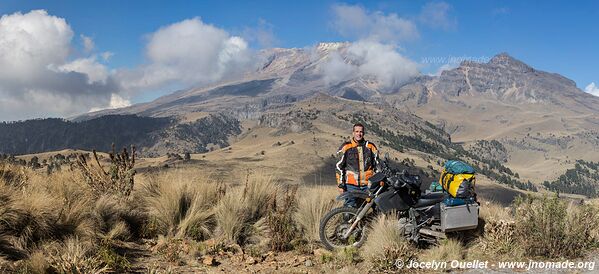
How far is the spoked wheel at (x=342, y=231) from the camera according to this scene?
7527 millimetres

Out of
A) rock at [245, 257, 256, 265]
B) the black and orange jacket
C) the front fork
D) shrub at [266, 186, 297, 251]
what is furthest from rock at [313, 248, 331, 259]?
the black and orange jacket

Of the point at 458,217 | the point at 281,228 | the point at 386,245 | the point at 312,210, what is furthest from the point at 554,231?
the point at 281,228

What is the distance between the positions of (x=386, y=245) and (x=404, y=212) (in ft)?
3.60

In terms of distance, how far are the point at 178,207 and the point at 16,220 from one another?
9.26ft

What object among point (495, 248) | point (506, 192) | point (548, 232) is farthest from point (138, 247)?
point (506, 192)

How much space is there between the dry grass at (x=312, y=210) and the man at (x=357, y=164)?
487 millimetres

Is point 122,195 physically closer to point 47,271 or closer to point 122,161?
point 122,161

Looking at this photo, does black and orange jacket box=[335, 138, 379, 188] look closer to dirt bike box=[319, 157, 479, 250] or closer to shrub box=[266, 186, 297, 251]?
dirt bike box=[319, 157, 479, 250]

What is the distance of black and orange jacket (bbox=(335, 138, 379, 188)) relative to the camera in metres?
8.43

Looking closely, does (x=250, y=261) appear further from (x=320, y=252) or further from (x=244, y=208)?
(x=244, y=208)

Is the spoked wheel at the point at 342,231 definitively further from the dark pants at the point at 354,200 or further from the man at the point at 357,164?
the man at the point at 357,164

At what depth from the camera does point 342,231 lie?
772 cm

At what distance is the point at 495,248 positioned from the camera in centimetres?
739

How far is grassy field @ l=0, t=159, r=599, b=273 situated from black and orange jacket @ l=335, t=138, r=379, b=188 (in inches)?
27.9
